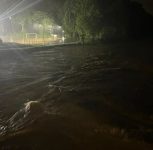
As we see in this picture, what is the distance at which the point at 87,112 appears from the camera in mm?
5090

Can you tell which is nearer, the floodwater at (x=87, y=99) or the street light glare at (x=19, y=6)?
the floodwater at (x=87, y=99)

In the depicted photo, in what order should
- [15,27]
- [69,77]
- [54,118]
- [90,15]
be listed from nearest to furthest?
[54,118] < [69,77] < [90,15] < [15,27]

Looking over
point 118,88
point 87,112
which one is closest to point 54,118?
point 87,112

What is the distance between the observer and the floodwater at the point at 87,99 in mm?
4383

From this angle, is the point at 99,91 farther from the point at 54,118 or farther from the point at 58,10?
the point at 58,10

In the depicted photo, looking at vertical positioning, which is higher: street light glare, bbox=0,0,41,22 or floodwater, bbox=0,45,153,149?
street light glare, bbox=0,0,41,22

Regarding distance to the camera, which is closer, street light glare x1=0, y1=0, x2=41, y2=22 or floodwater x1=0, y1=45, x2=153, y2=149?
floodwater x1=0, y1=45, x2=153, y2=149

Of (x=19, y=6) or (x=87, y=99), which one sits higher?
(x=19, y=6)

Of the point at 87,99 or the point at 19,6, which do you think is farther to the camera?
the point at 19,6

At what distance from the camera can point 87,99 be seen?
5.95m

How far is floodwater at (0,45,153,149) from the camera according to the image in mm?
4383

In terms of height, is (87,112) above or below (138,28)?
below

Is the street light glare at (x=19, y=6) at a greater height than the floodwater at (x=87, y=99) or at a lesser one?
greater

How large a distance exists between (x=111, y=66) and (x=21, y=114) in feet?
18.2
